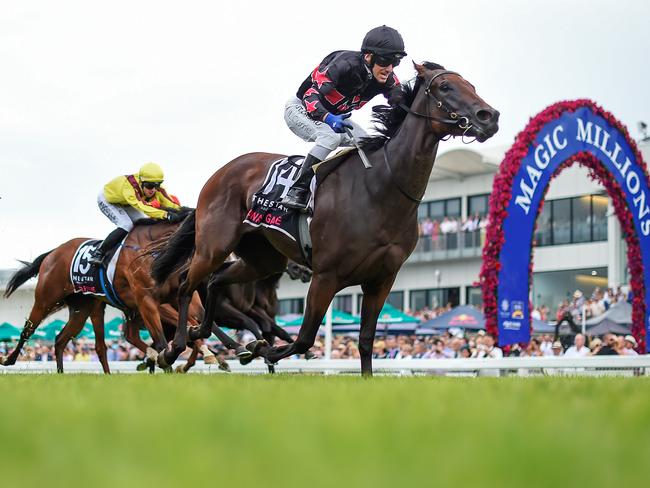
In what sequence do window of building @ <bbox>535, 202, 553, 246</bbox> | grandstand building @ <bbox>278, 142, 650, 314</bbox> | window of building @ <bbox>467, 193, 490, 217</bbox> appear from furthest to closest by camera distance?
1. window of building @ <bbox>467, 193, 490, 217</bbox>
2. window of building @ <bbox>535, 202, 553, 246</bbox>
3. grandstand building @ <bbox>278, 142, 650, 314</bbox>

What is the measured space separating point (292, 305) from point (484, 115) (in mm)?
35153

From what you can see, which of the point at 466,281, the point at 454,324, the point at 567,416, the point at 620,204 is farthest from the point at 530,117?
the point at 466,281

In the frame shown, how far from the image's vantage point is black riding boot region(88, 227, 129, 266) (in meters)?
10.2

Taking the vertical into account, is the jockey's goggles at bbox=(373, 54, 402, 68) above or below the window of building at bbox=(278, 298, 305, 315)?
above

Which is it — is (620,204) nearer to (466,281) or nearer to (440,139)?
(440,139)

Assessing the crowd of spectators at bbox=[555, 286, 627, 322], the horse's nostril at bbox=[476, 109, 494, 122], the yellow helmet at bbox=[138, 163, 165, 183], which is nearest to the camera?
the horse's nostril at bbox=[476, 109, 494, 122]

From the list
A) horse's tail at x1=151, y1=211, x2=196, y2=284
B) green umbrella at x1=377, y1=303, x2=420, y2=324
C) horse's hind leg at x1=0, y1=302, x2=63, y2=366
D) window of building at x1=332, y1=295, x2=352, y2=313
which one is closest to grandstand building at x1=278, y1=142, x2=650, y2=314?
window of building at x1=332, y1=295, x2=352, y2=313

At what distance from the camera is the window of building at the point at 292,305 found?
132 ft

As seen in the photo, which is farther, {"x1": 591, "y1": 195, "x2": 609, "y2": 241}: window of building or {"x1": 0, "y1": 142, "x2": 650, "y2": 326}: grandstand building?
{"x1": 0, "y1": 142, "x2": 650, "y2": 326}: grandstand building

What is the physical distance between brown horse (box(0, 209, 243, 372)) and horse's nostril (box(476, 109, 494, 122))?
3.68 metres

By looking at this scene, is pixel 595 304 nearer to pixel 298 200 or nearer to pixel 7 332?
pixel 7 332

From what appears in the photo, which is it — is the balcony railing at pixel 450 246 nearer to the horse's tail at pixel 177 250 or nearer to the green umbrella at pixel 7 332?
the green umbrella at pixel 7 332

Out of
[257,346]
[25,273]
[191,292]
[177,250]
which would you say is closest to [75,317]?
[25,273]

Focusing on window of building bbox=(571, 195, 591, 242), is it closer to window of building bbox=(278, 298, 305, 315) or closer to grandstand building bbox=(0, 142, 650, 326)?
grandstand building bbox=(0, 142, 650, 326)
